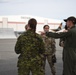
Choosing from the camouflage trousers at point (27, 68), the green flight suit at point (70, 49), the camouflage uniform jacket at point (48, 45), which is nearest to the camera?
the green flight suit at point (70, 49)

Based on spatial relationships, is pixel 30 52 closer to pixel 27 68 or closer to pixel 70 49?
pixel 27 68

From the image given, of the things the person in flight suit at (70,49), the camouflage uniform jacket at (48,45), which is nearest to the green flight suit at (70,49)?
the person in flight suit at (70,49)

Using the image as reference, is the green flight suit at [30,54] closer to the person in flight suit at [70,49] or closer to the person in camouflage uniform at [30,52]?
the person in camouflage uniform at [30,52]

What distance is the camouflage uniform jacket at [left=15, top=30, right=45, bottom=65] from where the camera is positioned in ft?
20.0

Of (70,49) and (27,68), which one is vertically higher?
(70,49)

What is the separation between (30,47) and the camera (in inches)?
241

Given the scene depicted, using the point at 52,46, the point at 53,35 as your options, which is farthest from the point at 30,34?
the point at 52,46

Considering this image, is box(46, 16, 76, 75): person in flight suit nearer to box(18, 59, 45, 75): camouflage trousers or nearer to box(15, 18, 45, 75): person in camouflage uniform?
box(15, 18, 45, 75): person in camouflage uniform

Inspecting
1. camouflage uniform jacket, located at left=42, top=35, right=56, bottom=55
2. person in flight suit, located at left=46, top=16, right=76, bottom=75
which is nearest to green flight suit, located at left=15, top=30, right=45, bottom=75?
person in flight suit, located at left=46, top=16, right=76, bottom=75

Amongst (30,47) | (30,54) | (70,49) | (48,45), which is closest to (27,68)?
(30,54)

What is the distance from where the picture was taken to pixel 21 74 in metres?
6.11

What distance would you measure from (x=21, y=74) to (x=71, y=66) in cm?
108

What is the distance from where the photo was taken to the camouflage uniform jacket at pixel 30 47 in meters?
6.11

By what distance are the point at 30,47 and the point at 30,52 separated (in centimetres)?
11
